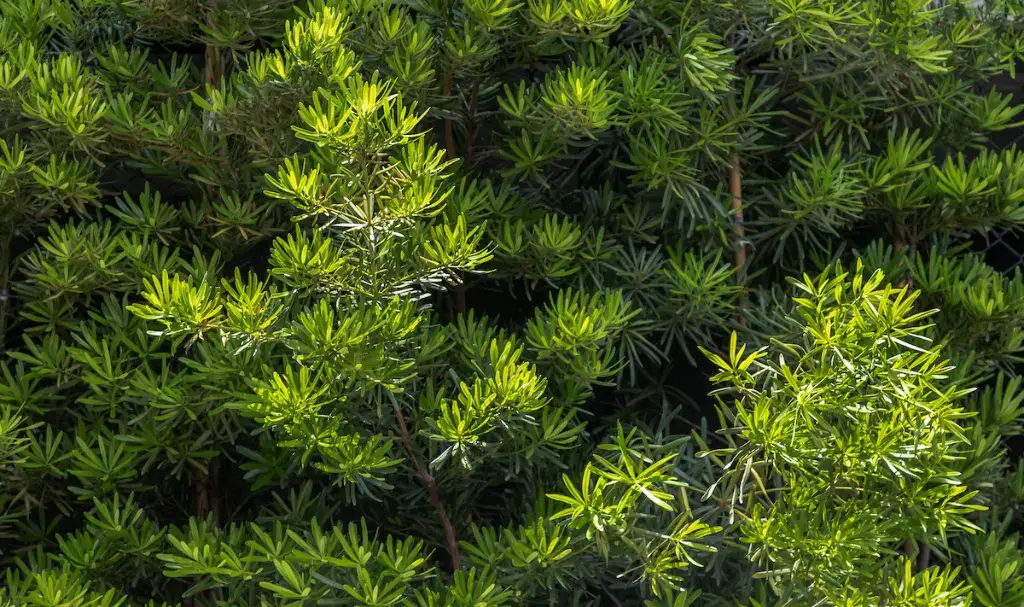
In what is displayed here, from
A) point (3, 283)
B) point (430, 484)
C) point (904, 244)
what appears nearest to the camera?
point (430, 484)

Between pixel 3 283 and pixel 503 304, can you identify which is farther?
pixel 503 304

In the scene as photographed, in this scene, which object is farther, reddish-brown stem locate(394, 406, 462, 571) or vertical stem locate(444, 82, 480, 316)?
vertical stem locate(444, 82, 480, 316)

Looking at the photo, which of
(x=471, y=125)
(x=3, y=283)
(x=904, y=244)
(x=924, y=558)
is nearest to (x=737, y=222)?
(x=904, y=244)

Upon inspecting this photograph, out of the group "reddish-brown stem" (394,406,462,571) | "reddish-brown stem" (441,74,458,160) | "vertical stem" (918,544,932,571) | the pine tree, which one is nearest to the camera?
the pine tree

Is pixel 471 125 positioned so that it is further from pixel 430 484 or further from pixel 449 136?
pixel 430 484

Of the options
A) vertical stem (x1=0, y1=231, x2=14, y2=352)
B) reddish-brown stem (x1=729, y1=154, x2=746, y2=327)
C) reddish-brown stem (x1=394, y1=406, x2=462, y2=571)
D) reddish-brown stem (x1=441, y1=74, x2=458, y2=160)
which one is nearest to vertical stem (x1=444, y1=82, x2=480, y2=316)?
reddish-brown stem (x1=441, y1=74, x2=458, y2=160)

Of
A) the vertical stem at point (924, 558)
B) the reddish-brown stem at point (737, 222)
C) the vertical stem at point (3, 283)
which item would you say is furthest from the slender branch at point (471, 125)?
the vertical stem at point (924, 558)

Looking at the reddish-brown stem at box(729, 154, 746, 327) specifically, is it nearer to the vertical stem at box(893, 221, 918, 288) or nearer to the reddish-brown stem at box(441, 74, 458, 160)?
the vertical stem at box(893, 221, 918, 288)

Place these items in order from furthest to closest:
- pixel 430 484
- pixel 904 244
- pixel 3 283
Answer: pixel 904 244, pixel 3 283, pixel 430 484
